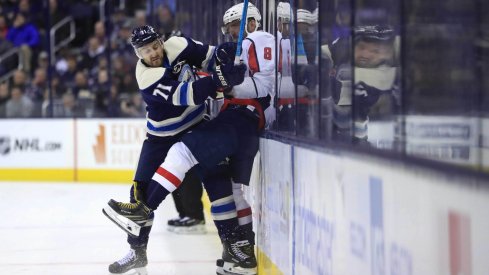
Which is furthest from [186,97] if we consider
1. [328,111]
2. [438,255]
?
[438,255]

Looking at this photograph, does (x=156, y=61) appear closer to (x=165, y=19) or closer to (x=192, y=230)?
(x=192, y=230)

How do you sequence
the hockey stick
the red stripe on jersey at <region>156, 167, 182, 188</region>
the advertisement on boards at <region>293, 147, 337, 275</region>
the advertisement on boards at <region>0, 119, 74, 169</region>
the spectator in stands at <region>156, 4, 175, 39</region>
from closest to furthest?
the advertisement on boards at <region>293, 147, 337, 275</region> → the hockey stick → the red stripe on jersey at <region>156, 167, 182, 188</region> → the spectator in stands at <region>156, 4, 175, 39</region> → the advertisement on boards at <region>0, 119, 74, 169</region>

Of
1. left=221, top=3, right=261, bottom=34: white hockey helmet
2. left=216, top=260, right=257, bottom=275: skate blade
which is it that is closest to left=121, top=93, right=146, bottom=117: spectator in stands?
left=221, top=3, right=261, bottom=34: white hockey helmet

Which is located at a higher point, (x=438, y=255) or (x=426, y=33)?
(x=426, y=33)

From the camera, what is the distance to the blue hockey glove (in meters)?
4.27

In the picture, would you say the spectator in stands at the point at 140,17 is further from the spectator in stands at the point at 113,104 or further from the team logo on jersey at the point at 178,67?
the team logo on jersey at the point at 178,67

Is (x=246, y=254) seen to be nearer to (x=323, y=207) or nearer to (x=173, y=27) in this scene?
(x=323, y=207)

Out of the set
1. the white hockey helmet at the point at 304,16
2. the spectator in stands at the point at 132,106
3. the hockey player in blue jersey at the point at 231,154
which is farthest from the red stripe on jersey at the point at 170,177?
the spectator in stands at the point at 132,106

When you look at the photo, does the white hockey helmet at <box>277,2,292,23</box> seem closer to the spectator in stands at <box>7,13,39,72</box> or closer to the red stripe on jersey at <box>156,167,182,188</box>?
the red stripe on jersey at <box>156,167,182,188</box>

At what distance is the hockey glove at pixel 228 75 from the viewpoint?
405 centimetres

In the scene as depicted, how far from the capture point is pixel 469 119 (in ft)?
7.20

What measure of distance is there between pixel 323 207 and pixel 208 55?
1752mm

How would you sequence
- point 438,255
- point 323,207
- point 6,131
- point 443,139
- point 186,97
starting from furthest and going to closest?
point 6,131 → point 186,97 → point 323,207 → point 443,139 → point 438,255

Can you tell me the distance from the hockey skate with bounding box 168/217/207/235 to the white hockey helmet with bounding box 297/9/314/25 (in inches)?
104
